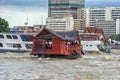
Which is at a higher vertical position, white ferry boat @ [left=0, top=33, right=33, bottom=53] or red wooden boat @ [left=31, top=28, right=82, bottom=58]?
red wooden boat @ [left=31, top=28, right=82, bottom=58]

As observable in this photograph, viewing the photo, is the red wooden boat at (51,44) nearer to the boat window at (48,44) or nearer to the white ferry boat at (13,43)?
the boat window at (48,44)

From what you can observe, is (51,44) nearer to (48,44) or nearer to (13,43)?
(48,44)

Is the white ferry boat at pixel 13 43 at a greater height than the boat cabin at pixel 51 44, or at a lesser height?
lesser

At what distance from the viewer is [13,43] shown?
8912 cm

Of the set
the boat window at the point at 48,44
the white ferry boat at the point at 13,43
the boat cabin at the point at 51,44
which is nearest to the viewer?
the boat cabin at the point at 51,44

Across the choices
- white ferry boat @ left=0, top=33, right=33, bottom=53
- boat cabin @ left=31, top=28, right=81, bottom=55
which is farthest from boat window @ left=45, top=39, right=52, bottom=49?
white ferry boat @ left=0, top=33, right=33, bottom=53

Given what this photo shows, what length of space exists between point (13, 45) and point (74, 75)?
48.3m

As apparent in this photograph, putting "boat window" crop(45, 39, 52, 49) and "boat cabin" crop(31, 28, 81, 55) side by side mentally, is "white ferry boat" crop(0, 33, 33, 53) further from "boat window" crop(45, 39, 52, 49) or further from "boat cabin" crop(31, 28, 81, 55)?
"boat window" crop(45, 39, 52, 49)

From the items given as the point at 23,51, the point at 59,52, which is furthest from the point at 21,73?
the point at 23,51

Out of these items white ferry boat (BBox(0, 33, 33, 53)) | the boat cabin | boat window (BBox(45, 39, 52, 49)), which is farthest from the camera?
white ferry boat (BBox(0, 33, 33, 53))

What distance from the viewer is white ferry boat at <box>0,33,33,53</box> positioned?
8813 centimetres

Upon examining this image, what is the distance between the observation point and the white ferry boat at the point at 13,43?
88131 millimetres

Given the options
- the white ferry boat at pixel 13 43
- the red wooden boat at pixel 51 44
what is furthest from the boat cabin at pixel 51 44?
the white ferry boat at pixel 13 43

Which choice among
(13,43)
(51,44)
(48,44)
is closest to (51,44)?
(51,44)
